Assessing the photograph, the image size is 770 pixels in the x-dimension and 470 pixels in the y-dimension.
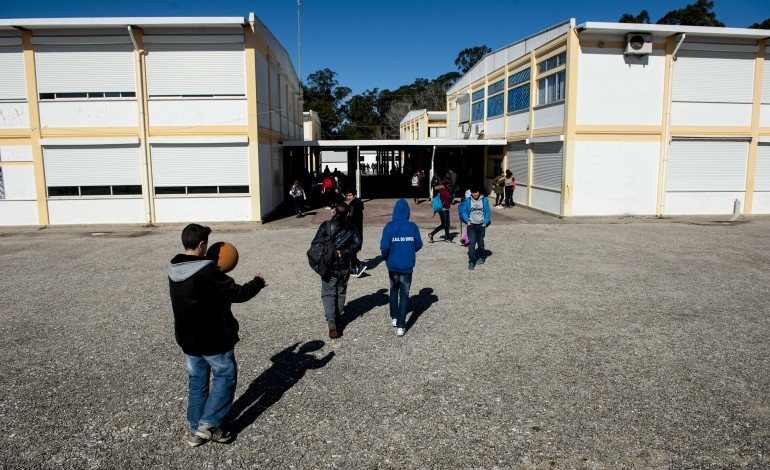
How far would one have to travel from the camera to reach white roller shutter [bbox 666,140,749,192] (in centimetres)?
1819

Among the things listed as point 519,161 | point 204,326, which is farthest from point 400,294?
point 519,161

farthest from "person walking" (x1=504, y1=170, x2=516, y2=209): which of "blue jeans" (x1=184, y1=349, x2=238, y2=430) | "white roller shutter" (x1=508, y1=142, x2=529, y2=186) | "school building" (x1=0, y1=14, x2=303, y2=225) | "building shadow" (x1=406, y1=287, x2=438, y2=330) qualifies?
"blue jeans" (x1=184, y1=349, x2=238, y2=430)

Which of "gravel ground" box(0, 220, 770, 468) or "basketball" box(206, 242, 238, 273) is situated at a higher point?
"basketball" box(206, 242, 238, 273)

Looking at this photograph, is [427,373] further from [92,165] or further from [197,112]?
[92,165]

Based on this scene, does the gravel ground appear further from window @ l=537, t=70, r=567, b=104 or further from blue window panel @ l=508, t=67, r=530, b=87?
blue window panel @ l=508, t=67, r=530, b=87

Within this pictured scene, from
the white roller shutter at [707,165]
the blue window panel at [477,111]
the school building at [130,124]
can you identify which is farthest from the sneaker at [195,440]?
the blue window panel at [477,111]

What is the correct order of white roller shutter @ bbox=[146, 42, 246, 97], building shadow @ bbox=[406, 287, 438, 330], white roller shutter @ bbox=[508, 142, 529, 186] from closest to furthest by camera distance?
building shadow @ bbox=[406, 287, 438, 330]
white roller shutter @ bbox=[146, 42, 246, 97]
white roller shutter @ bbox=[508, 142, 529, 186]

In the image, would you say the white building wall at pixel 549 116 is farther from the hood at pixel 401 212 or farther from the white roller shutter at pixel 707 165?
the hood at pixel 401 212

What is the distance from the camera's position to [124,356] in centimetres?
596

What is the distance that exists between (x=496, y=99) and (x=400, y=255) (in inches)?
800

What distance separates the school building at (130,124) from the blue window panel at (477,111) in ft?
44.2

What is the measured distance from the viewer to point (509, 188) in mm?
21719

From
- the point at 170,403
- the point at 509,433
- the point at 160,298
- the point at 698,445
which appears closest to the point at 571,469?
the point at 509,433

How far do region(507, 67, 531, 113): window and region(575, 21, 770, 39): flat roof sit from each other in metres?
4.24
